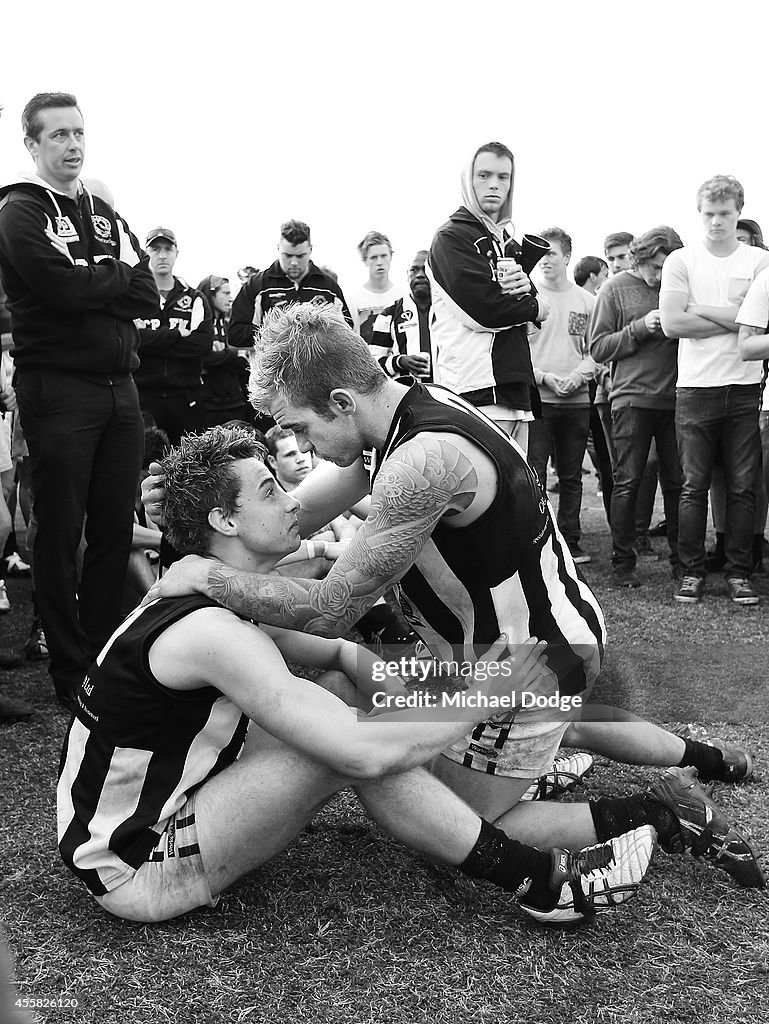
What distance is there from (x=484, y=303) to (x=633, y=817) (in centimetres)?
307

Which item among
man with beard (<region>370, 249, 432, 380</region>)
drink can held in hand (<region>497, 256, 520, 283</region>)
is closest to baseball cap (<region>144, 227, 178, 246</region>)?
man with beard (<region>370, 249, 432, 380</region>)

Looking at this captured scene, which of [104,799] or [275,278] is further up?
[275,278]

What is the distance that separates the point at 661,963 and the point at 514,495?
1.23 metres

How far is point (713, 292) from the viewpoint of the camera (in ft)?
20.4

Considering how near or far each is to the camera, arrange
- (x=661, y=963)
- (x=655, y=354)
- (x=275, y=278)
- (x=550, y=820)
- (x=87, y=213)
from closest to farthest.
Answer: (x=661, y=963), (x=550, y=820), (x=87, y=213), (x=655, y=354), (x=275, y=278)

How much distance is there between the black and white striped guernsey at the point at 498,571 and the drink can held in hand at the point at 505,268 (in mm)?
2650

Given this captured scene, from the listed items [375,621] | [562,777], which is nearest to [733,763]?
[562,777]

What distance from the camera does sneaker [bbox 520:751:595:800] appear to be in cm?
334

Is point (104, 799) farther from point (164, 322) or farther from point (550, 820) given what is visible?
point (164, 322)

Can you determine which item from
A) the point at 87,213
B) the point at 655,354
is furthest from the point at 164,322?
the point at 655,354

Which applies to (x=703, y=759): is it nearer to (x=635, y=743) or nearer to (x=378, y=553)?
(x=635, y=743)

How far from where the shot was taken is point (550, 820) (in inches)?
116

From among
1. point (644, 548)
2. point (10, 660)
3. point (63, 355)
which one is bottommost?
point (644, 548)

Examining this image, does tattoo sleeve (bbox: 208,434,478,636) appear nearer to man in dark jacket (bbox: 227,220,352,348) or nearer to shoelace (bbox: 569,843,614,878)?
shoelace (bbox: 569,843,614,878)
